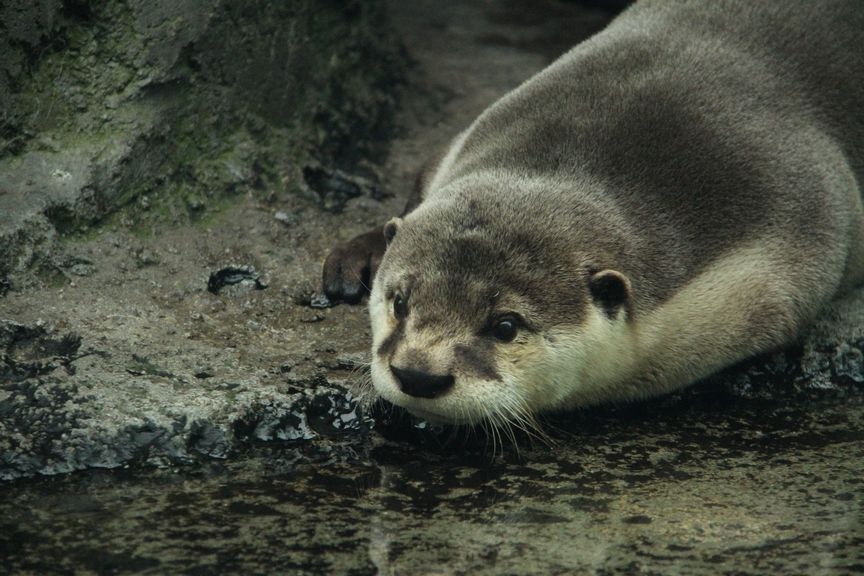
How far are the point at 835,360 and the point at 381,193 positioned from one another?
2417 mm

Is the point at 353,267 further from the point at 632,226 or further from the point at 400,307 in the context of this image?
the point at 632,226

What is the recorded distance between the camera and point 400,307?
4289 mm

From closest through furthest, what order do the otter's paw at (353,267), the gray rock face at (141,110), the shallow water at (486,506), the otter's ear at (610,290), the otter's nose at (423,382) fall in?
the shallow water at (486,506), the otter's nose at (423,382), the otter's ear at (610,290), the gray rock face at (141,110), the otter's paw at (353,267)

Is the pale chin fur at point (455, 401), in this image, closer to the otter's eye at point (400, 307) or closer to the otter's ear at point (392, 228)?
the otter's eye at point (400, 307)

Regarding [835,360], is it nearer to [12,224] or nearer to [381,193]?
[381,193]

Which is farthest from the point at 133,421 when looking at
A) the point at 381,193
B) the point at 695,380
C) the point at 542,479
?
the point at 381,193

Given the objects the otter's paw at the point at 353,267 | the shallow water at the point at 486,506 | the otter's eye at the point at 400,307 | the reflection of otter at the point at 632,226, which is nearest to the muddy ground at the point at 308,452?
the shallow water at the point at 486,506

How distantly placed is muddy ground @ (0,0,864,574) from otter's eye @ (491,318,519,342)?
1.43 feet

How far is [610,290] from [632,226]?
0.33 meters

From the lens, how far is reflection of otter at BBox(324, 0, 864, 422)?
13.6 feet

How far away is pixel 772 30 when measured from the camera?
A: 5402mm

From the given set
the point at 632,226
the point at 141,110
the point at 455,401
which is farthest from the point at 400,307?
the point at 141,110

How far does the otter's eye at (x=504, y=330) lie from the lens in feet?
13.5

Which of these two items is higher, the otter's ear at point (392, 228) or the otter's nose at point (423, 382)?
the otter's ear at point (392, 228)
